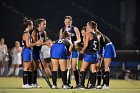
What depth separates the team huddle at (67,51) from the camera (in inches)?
485

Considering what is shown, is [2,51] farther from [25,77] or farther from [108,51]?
[108,51]

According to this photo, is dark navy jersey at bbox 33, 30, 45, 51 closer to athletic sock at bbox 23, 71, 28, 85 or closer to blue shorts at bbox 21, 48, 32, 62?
blue shorts at bbox 21, 48, 32, 62

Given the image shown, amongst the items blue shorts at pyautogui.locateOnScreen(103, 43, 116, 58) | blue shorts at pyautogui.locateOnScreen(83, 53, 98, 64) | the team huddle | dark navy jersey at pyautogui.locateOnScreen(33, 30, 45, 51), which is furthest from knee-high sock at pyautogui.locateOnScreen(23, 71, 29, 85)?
blue shorts at pyautogui.locateOnScreen(103, 43, 116, 58)

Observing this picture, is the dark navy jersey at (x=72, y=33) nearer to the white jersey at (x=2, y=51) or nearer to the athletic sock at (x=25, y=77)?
the athletic sock at (x=25, y=77)

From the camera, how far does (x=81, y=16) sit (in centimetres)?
2375

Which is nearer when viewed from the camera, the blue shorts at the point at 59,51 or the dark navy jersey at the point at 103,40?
the blue shorts at the point at 59,51

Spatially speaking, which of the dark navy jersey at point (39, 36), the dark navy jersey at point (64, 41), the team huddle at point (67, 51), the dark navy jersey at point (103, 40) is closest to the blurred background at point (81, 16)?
the dark navy jersey at point (103, 40)

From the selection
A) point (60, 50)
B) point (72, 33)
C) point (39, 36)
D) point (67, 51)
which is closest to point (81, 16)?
point (39, 36)

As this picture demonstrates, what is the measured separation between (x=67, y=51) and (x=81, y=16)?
1134 centimetres

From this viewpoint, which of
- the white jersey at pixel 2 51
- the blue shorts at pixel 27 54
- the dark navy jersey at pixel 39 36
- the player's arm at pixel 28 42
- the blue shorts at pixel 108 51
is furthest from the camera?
the white jersey at pixel 2 51

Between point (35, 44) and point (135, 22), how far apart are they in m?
11.6

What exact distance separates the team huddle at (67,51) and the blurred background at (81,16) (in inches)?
381

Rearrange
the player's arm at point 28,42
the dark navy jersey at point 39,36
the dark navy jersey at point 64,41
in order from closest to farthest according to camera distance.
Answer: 1. the dark navy jersey at point 64,41
2. the player's arm at point 28,42
3. the dark navy jersey at point 39,36

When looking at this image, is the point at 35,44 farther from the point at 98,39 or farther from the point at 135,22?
the point at 135,22
